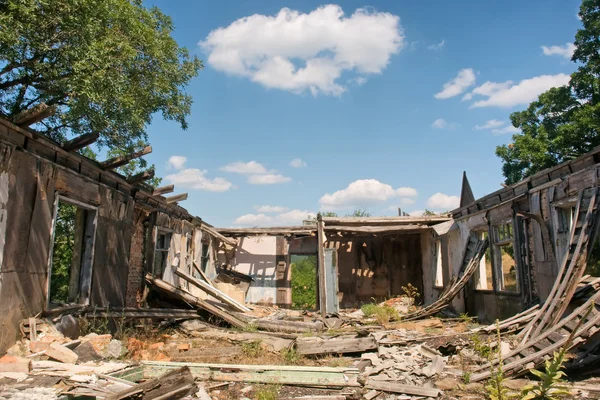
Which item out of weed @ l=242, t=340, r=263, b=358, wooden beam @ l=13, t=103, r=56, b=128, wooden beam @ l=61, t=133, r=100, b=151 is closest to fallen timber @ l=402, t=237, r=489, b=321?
weed @ l=242, t=340, r=263, b=358

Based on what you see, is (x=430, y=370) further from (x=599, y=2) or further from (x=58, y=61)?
(x=599, y=2)

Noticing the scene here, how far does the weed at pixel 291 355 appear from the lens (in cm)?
788

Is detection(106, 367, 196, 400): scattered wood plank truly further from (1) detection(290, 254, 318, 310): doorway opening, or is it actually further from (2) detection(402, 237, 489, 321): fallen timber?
(1) detection(290, 254, 318, 310): doorway opening

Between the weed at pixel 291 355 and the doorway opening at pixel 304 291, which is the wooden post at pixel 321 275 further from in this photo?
the weed at pixel 291 355

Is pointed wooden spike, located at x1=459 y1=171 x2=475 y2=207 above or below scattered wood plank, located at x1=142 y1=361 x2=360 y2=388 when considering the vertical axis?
above

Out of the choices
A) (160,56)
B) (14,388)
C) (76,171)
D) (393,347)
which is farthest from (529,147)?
(14,388)

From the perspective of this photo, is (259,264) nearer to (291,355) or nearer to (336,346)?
(336,346)

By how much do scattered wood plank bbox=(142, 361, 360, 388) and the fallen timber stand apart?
21.0ft

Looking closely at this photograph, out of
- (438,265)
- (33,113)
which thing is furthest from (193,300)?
(438,265)

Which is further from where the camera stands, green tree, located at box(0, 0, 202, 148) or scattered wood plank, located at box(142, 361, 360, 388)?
green tree, located at box(0, 0, 202, 148)

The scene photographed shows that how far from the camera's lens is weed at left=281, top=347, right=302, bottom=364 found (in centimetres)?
788

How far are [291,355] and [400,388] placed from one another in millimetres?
2378

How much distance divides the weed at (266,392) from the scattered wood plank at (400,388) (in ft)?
4.44

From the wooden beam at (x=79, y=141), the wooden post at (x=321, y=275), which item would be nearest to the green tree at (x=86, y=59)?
the wooden beam at (x=79, y=141)
